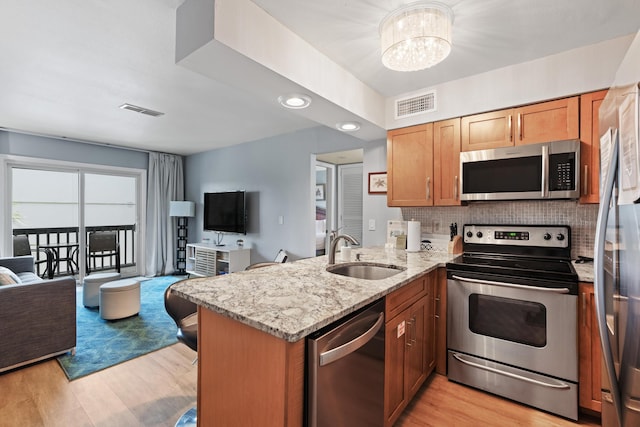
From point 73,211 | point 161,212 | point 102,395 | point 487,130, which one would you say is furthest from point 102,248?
point 487,130

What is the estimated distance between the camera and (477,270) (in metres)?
2.04

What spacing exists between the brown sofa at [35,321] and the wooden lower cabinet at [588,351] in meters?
3.77

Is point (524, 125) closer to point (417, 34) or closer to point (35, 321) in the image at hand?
point (417, 34)

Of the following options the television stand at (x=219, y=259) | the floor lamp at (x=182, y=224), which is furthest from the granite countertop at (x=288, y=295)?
the floor lamp at (x=182, y=224)

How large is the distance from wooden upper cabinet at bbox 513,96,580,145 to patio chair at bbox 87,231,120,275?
6.16m

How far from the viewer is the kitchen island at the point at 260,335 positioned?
1.01 m

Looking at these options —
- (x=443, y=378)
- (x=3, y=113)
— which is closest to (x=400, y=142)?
(x=443, y=378)

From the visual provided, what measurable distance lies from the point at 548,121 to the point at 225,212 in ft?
14.7

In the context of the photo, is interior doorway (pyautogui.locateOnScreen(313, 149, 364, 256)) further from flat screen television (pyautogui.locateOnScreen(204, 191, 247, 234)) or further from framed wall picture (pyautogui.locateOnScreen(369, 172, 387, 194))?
framed wall picture (pyautogui.locateOnScreen(369, 172, 387, 194))

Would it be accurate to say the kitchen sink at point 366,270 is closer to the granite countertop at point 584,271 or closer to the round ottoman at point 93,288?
the granite countertop at point 584,271

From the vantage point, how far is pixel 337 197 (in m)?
A: 5.79

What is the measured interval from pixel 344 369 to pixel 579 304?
1.56 metres

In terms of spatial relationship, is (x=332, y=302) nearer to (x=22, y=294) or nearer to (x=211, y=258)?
(x=22, y=294)

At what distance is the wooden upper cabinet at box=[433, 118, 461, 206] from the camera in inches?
98.7
